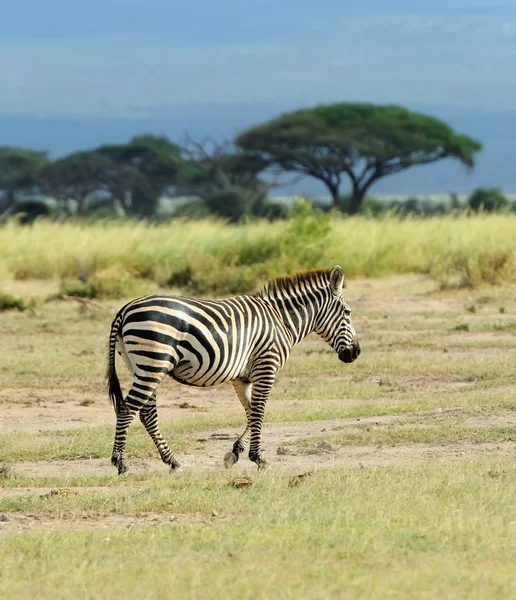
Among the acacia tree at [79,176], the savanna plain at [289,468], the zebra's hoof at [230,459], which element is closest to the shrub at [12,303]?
the savanna plain at [289,468]

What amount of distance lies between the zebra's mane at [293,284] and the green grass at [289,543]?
6.04ft

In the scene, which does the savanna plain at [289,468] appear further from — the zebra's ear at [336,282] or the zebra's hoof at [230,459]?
the zebra's ear at [336,282]

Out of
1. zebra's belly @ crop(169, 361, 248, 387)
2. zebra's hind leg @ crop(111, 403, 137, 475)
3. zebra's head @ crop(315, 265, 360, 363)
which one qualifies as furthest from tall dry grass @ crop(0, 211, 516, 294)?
zebra's hind leg @ crop(111, 403, 137, 475)

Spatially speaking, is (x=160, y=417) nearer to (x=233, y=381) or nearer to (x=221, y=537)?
(x=233, y=381)

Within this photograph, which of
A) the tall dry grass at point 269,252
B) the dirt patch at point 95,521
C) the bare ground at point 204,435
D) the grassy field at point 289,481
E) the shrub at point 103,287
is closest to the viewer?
the grassy field at point 289,481

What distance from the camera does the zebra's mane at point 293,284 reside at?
29.1 ft

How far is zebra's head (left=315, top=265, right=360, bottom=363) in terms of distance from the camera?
29.5 ft

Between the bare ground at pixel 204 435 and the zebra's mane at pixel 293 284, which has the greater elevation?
the zebra's mane at pixel 293 284

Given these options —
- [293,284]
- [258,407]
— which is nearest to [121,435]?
[258,407]

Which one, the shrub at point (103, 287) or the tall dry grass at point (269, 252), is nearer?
the shrub at point (103, 287)

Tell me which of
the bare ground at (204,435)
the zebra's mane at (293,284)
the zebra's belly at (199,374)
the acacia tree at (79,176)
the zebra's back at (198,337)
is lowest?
the acacia tree at (79,176)

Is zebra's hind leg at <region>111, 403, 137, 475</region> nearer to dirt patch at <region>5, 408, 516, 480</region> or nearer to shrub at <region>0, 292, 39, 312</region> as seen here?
dirt patch at <region>5, 408, 516, 480</region>

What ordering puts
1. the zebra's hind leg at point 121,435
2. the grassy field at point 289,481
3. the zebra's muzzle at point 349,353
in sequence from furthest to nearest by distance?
the zebra's muzzle at point 349,353 < the zebra's hind leg at point 121,435 < the grassy field at point 289,481

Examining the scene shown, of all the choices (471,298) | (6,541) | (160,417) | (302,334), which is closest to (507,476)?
(302,334)
